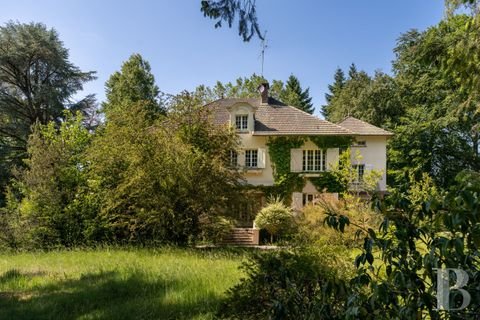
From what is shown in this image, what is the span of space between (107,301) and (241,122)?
17.5 metres

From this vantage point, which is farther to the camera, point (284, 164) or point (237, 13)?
point (284, 164)

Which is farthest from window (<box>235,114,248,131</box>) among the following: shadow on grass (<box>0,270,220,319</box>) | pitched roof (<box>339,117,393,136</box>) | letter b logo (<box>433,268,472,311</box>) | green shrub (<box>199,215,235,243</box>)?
letter b logo (<box>433,268,472,311</box>)

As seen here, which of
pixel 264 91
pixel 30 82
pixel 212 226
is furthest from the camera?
pixel 30 82

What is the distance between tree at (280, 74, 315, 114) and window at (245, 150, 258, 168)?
80.9ft

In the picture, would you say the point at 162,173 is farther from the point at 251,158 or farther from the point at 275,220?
the point at 251,158

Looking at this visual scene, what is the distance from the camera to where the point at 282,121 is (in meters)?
23.0

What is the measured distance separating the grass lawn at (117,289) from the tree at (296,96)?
131 feet

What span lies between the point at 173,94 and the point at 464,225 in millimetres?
14217

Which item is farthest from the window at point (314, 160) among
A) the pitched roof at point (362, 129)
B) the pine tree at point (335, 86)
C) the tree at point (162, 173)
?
the pine tree at point (335, 86)

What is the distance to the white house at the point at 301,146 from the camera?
2166 cm

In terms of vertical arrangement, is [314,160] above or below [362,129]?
below

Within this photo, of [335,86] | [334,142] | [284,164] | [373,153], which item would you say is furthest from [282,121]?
[335,86]

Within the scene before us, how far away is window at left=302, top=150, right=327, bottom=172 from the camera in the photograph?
71.7 ft

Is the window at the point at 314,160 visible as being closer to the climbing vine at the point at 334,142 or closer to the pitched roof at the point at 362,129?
the climbing vine at the point at 334,142
